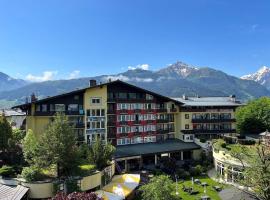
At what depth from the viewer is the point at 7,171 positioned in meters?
40.9

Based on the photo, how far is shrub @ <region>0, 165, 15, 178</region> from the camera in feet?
133

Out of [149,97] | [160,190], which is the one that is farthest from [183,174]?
[149,97]

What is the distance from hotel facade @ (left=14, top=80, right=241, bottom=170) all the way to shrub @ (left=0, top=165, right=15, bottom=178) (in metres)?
18.6

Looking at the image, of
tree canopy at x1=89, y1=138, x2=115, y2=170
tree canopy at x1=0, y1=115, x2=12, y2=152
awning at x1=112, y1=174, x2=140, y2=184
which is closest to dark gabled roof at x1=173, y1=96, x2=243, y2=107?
awning at x1=112, y1=174, x2=140, y2=184

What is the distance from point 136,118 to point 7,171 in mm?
33915

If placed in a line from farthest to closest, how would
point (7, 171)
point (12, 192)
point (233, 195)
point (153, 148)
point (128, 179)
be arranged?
point (153, 148) → point (128, 179) → point (7, 171) → point (233, 195) → point (12, 192)

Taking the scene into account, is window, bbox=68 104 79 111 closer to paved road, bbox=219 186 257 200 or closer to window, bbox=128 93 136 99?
window, bbox=128 93 136 99

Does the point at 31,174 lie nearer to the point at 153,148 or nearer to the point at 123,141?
the point at 123,141

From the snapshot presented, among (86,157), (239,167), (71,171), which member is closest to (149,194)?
(71,171)

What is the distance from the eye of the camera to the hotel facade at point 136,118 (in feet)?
202

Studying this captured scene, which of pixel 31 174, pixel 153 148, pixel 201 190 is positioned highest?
pixel 153 148

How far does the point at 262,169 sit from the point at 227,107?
51.1 m

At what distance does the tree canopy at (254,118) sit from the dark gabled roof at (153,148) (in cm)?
1153

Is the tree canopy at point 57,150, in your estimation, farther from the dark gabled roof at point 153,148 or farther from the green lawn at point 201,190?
the dark gabled roof at point 153,148
